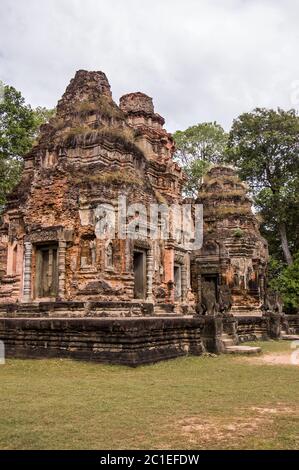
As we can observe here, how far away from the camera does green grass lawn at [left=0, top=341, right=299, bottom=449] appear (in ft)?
14.3

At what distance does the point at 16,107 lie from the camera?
83.6ft

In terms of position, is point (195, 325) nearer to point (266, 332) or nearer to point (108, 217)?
point (108, 217)

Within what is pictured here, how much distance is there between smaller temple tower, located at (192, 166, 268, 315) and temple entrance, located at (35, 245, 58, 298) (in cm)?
895

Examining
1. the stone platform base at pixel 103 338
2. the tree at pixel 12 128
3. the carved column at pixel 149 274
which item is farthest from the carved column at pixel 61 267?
the tree at pixel 12 128

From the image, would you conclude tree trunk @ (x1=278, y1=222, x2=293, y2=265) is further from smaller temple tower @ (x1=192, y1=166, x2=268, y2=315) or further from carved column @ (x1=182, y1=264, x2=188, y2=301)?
carved column @ (x1=182, y1=264, x2=188, y2=301)

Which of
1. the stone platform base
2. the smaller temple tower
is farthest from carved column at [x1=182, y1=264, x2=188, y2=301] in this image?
the stone platform base

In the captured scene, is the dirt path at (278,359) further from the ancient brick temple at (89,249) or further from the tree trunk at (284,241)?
the tree trunk at (284,241)

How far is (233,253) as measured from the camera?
2286 centimetres

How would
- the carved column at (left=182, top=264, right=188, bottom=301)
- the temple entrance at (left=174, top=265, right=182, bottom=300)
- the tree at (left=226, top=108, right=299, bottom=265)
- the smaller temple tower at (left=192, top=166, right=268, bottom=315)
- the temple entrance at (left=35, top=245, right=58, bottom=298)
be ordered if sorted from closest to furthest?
the temple entrance at (left=35, top=245, right=58, bottom=298) < the temple entrance at (left=174, top=265, right=182, bottom=300) < the carved column at (left=182, top=264, right=188, bottom=301) < the smaller temple tower at (left=192, top=166, right=268, bottom=315) < the tree at (left=226, top=108, right=299, bottom=265)

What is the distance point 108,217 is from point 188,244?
7.92 m

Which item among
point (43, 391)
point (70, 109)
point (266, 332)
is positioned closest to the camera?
point (43, 391)

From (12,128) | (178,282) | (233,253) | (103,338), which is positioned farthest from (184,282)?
(12,128)

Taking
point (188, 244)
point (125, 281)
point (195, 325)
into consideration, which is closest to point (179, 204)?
point (188, 244)

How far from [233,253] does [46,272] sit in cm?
1116
